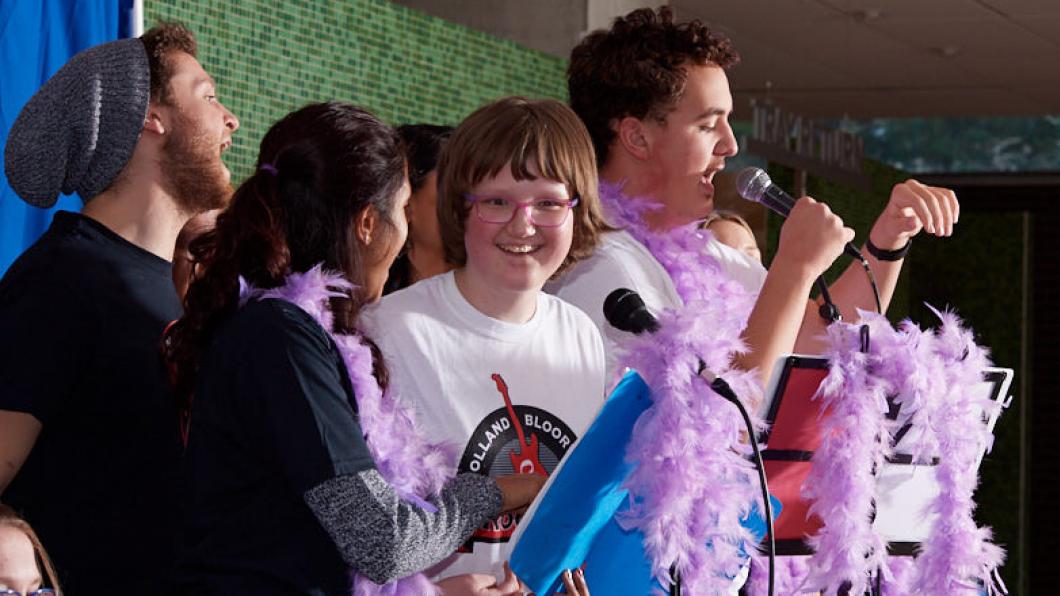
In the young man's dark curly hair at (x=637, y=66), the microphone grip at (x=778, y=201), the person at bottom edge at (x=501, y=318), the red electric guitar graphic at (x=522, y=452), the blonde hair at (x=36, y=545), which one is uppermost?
the young man's dark curly hair at (x=637, y=66)

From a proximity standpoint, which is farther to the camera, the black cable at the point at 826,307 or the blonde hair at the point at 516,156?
the black cable at the point at 826,307

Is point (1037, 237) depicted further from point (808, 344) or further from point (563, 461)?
point (563, 461)

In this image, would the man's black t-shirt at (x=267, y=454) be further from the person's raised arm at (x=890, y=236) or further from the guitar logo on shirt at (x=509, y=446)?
the person's raised arm at (x=890, y=236)

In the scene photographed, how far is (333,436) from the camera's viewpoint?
1.55 metres

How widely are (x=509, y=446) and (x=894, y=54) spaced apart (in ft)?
20.3

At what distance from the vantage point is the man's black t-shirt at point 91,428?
1.91 metres

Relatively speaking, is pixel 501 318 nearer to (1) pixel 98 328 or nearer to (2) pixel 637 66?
(1) pixel 98 328

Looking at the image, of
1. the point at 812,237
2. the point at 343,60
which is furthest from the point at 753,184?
the point at 343,60

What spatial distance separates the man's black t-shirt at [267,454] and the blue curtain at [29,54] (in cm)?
133

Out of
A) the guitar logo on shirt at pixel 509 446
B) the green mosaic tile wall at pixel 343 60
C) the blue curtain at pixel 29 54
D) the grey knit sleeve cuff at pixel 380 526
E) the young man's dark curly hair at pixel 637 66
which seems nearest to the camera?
the grey knit sleeve cuff at pixel 380 526

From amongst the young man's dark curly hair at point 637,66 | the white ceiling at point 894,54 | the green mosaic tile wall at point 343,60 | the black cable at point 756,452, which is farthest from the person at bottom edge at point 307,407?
the white ceiling at point 894,54

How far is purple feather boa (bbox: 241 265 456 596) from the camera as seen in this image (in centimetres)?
162

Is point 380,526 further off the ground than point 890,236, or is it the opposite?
point 890,236

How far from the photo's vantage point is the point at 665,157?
235 cm
